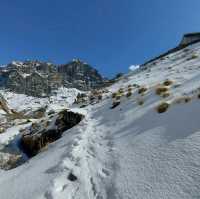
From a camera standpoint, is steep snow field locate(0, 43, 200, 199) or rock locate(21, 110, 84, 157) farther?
rock locate(21, 110, 84, 157)

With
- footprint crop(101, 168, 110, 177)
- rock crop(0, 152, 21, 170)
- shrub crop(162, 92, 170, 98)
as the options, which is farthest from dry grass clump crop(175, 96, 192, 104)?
rock crop(0, 152, 21, 170)

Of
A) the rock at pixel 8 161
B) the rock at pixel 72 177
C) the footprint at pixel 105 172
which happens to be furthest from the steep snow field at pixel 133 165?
the rock at pixel 8 161

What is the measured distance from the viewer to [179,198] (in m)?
3.83

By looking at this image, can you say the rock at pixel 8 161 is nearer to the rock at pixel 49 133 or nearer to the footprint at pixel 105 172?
the rock at pixel 49 133

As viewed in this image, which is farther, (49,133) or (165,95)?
(49,133)

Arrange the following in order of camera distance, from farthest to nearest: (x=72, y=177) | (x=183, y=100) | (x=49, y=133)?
1. (x=49, y=133)
2. (x=183, y=100)
3. (x=72, y=177)

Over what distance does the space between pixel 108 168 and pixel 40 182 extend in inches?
80.6

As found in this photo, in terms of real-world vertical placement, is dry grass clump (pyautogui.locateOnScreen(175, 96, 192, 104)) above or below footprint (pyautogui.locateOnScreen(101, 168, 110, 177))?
above

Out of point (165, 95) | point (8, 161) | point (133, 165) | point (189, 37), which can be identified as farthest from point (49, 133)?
point (189, 37)

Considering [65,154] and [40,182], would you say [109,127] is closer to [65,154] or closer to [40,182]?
[65,154]

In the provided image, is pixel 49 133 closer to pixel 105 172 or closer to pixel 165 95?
pixel 165 95

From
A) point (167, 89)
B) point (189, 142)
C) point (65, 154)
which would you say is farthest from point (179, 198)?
point (167, 89)

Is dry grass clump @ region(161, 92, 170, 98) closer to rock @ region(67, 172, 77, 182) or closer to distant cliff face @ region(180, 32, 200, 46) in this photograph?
rock @ region(67, 172, 77, 182)

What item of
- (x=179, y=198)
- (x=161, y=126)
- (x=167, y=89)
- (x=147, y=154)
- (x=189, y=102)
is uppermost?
(x=167, y=89)
